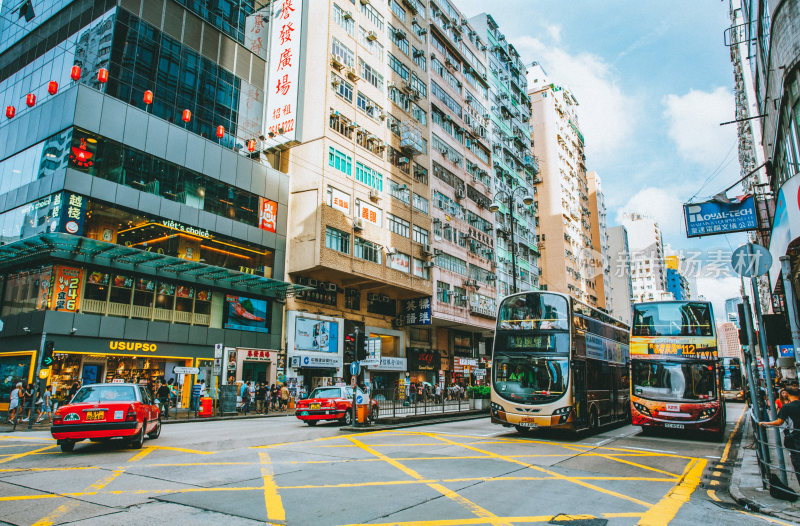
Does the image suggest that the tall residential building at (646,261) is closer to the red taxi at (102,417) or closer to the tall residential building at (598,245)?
the tall residential building at (598,245)

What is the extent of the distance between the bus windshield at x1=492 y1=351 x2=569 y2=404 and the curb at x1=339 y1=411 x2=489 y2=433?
4.32 m

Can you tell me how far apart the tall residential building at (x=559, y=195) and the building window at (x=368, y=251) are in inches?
1454

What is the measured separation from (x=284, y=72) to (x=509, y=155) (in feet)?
107

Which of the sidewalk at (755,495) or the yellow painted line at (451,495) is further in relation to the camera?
the sidewalk at (755,495)

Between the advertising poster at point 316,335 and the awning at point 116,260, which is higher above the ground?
the awning at point 116,260

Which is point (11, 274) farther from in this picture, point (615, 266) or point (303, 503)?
point (615, 266)

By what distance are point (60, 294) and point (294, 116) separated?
1690 cm

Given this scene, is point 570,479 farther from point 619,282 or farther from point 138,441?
point 619,282

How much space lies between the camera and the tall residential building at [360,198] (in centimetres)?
3244

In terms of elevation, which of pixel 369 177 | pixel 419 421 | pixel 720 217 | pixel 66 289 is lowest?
pixel 419 421

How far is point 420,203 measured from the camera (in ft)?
135

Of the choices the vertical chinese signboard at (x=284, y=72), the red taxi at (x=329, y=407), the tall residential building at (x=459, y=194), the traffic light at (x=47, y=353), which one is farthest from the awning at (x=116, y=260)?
the tall residential building at (x=459, y=194)

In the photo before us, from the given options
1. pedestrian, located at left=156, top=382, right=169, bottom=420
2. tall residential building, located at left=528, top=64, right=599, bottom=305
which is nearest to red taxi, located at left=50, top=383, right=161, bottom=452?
pedestrian, located at left=156, top=382, right=169, bottom=420

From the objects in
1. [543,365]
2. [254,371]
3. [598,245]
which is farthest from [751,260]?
[598,245]
